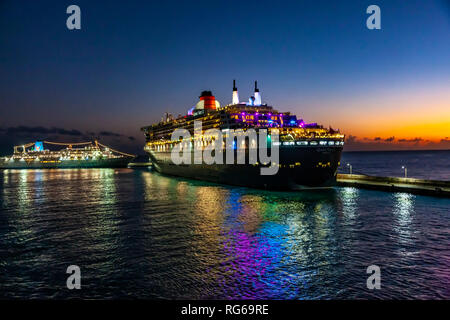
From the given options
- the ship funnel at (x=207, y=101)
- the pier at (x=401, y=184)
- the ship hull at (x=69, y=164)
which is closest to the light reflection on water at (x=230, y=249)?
the pier at (x=401, y=184)

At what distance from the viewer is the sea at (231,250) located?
41.5ft

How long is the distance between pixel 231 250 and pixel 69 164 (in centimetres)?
15212

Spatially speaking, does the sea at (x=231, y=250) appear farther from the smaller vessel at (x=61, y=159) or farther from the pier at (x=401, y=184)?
the smaller vessel at (x=61, y=159)

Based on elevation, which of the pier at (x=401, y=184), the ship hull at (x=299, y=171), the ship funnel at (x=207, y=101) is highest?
the ship funnel at (x=207, y=101)

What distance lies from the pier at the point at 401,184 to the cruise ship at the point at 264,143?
15.8ft

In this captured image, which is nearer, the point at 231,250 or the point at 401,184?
the point at 231,250

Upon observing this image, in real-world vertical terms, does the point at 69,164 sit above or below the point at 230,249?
above

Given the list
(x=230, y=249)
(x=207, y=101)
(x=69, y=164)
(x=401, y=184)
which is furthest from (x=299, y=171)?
(x=69, y=164)

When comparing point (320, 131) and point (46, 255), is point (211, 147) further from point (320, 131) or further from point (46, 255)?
Answer: point (46, 255)

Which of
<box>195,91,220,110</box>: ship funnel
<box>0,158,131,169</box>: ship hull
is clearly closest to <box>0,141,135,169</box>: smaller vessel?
<box>0,158,131,169</box>: ship hull

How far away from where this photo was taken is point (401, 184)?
4066 centimetres

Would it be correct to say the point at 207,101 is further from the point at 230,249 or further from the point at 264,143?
the point at 230,249
